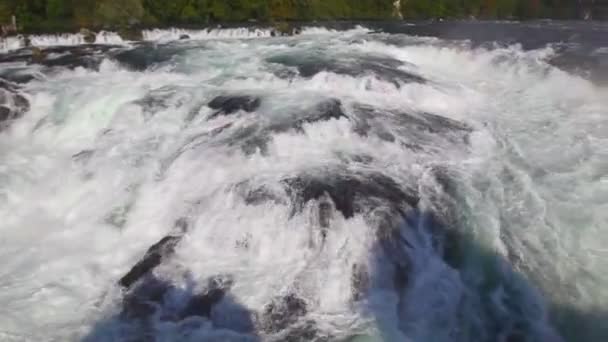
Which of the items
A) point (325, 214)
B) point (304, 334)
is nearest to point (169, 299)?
point (304, 334)

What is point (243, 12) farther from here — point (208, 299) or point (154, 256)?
point (208, 299)

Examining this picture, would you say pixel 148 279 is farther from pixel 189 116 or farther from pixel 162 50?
pixel 162 50

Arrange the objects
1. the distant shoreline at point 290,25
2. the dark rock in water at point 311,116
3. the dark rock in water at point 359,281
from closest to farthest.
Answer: the dark rock in water at point 359,281 < the dark rock in water at point 311,116 < the distant shoreline at point 290,25

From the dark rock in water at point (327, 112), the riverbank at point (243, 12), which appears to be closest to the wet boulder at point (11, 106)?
the dark rock in water at point (327, 112)

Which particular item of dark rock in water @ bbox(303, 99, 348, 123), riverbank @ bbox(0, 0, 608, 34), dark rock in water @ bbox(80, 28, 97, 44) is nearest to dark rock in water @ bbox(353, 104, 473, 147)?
dark rock in water @ bbox(303, 99, 348, 123)

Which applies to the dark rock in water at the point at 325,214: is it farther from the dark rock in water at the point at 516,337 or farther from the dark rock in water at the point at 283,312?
the dark rock in water at the point at 516,337

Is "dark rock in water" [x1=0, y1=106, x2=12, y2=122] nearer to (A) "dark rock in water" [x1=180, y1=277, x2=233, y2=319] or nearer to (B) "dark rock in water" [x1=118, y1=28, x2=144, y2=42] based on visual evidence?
(B) "dark rock in water" [x1=118, y1=28, x2=144, y2=42]
